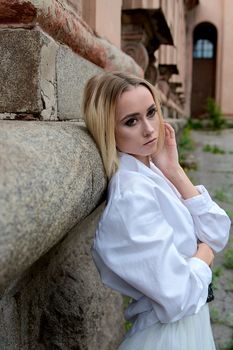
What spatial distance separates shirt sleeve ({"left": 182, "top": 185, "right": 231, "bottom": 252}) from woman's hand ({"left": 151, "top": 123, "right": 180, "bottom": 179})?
0.48ft

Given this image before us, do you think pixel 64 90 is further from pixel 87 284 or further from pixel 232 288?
pixel 232 288

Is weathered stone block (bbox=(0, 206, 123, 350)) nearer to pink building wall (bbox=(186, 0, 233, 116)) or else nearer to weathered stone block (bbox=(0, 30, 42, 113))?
weathered stone block (bbox=(0, 30, 42, 113))

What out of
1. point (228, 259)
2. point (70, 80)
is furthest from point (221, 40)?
point (70, 80)

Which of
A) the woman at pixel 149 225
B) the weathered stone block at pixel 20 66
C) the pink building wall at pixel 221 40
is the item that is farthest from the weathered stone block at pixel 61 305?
the pink building wall at pixel 221 40

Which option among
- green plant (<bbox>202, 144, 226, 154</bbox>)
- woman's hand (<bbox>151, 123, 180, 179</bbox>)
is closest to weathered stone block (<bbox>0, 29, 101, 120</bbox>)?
woman's hand (<bbox>151, 123, 180, 179</bbox>)

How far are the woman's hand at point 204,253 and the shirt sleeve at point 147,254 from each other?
0.51 feet

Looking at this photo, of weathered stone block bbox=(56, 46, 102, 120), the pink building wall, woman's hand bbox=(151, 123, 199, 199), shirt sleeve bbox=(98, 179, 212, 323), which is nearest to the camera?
shirt sleeve bbox=(98, 179, 212, 323)

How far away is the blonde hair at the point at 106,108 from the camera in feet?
5.46

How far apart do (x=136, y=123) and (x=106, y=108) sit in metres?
0.11

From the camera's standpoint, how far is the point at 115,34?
350 centimetres

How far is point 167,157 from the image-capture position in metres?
1.89

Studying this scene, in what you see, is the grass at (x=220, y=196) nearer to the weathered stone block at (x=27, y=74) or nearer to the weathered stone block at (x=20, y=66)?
the weathered stone block at (x=27, y=74)

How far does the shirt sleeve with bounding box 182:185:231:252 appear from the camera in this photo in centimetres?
175

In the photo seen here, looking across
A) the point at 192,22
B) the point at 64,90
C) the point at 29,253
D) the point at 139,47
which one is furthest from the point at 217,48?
the point at 29,253
